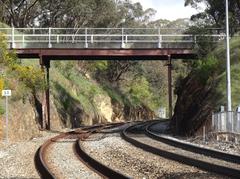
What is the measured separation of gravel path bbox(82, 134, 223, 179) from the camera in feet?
51.6

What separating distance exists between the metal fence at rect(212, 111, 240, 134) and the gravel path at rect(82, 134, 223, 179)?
15.3ft

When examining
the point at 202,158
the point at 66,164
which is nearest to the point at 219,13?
the point at 202,158

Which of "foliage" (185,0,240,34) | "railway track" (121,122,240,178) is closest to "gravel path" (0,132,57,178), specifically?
"railway track" (121,122,240,178)

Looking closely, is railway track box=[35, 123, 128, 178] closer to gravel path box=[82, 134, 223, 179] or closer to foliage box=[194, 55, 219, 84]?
gravel path box=[82, 134, 223, 179]

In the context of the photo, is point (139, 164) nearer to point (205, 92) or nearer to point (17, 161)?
point (17, 161)

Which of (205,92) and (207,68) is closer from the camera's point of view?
(205,92)

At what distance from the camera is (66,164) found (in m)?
19.2

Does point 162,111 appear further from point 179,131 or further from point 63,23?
point 179,131

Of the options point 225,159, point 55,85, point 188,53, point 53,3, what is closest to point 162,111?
point 53,3

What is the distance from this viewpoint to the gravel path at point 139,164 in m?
15.7

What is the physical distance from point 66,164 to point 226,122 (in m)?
10.6

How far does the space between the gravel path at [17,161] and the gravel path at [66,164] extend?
0.68 metres

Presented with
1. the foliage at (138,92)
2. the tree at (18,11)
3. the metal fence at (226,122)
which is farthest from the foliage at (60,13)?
the metal fence at (226,122)

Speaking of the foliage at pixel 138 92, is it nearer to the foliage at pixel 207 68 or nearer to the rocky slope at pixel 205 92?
the rocky slope at pixel 205 92
